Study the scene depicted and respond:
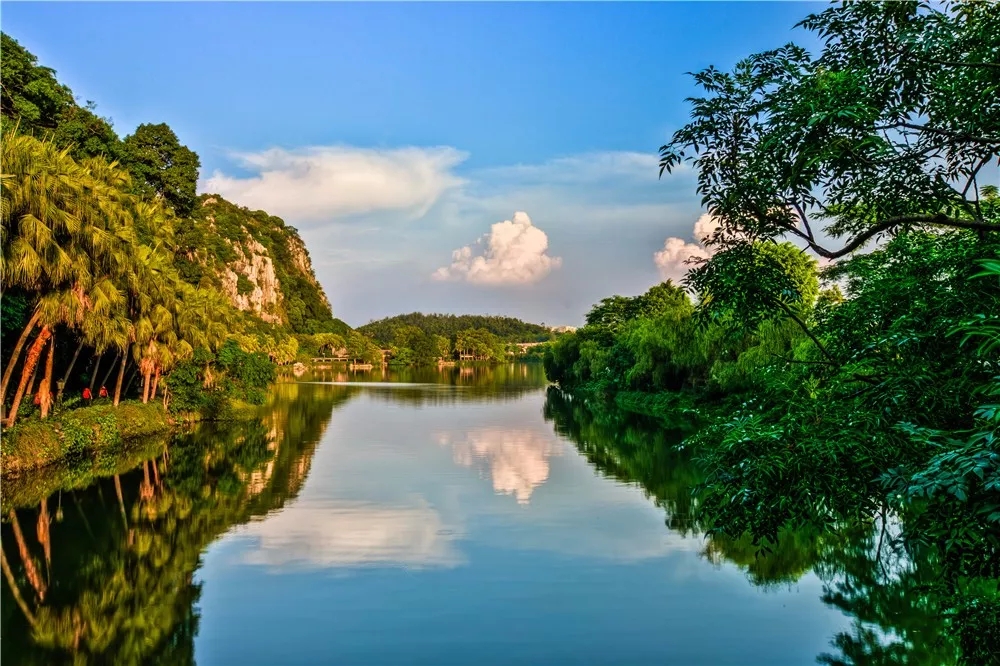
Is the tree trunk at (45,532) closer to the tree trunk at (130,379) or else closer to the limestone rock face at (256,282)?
the tree trunk at (130,379)

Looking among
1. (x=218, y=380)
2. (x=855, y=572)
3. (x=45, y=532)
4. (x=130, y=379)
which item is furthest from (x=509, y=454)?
(x=218, y=380)

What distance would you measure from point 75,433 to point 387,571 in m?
15.6

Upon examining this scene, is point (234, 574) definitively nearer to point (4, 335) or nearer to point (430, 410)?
point (4, 335)

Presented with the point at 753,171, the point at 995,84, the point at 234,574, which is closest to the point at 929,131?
the point at 995,84

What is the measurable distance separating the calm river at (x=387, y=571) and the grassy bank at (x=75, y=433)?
0.99 metres

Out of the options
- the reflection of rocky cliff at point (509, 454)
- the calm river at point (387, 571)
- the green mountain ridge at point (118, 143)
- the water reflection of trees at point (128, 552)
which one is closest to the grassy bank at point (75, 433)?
the calm river at point (387, 571)

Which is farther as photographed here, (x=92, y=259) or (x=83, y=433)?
(x=83, y=433)

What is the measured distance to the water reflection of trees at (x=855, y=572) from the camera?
8.91 meters

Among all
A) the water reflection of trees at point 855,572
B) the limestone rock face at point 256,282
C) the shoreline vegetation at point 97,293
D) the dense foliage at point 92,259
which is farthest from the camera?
the limestone rock face at point 256,282

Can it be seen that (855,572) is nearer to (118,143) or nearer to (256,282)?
(118,143)

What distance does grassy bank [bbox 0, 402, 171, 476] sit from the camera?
19891 millimetres

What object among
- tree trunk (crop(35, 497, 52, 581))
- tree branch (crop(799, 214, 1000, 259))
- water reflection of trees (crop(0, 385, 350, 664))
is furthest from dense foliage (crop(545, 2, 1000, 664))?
tree trunk (crop(35, 497, 52, 581))

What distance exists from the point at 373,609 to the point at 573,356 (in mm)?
67559

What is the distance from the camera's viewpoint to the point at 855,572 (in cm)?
1231
